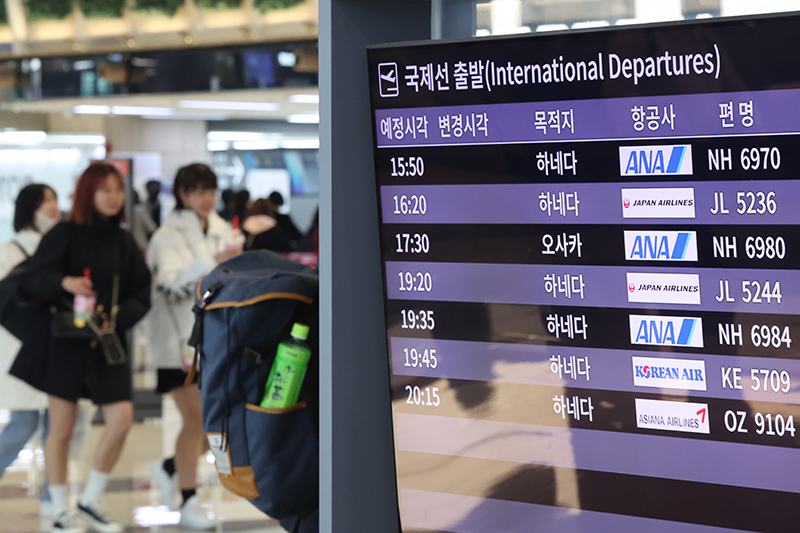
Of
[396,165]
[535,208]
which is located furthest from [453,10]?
[535,208]

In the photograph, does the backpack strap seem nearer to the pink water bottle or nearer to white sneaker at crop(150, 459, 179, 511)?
the pink water bottle

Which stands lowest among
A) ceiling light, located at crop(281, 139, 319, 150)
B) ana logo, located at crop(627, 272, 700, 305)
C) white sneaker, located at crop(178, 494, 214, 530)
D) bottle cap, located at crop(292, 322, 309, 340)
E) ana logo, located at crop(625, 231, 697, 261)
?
white sneaker, located at crop(178, 494, 214, 530)

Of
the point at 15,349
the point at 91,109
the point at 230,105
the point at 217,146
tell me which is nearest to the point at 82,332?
the point at 15,349

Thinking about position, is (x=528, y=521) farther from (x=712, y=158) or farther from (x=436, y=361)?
(x=712, y=158)

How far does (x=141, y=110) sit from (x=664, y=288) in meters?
9.88

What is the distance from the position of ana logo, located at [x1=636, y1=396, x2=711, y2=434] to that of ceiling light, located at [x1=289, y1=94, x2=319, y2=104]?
6975 mm

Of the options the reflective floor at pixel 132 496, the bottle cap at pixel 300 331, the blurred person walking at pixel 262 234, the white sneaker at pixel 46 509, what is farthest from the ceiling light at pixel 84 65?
the bottle cap at pixel 300 331

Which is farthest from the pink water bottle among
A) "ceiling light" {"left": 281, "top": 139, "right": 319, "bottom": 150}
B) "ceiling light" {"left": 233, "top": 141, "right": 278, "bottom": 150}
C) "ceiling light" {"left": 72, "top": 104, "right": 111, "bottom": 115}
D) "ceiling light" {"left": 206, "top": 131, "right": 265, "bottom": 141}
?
"ceiling light" {"left": 206, "top": 131, "right": 265, "bottom": 141}

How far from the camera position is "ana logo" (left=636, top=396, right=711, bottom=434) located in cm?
175

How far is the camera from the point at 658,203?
1.76 m

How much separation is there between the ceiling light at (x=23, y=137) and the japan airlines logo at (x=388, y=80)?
836cm

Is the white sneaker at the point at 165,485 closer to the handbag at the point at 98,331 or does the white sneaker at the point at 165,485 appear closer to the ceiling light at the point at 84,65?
the handbag at the point at 98,331

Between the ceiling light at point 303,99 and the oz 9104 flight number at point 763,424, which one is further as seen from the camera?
the ceiling light at point 303,99

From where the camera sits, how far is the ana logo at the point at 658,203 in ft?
5.66
